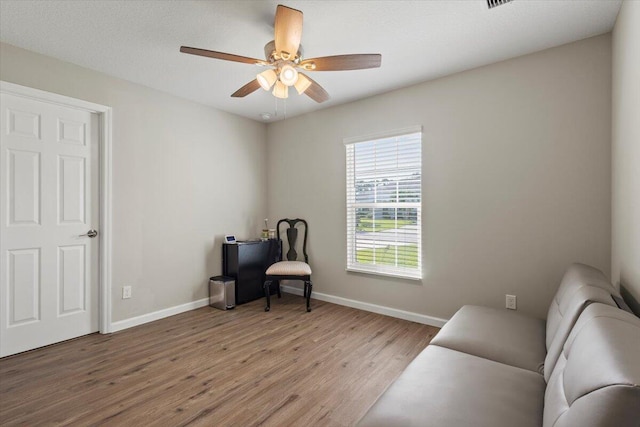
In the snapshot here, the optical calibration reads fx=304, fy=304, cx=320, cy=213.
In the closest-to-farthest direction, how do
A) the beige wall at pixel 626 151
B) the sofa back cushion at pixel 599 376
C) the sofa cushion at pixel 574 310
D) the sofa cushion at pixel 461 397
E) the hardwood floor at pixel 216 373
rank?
the sofa back cushion at pixel 599 376 < the sofa cushion at pixel 461 397 < the sofa cushion at pixel 574 310 < the beige wall at pixel 626 151 < the hardwood floor at pixel 216 373

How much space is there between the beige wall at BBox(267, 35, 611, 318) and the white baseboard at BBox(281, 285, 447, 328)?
0.07m

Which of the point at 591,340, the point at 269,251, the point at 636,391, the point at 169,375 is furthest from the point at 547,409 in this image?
the point at 269,251

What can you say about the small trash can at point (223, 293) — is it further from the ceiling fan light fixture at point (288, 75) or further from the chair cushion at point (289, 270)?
the ceiling fan light fixture at point (288, 75)

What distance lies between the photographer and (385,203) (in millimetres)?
3572

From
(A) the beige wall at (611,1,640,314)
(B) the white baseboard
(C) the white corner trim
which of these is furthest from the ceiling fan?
(C) the white corner trim

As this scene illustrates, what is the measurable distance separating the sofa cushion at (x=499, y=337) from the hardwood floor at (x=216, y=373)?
1.94ft

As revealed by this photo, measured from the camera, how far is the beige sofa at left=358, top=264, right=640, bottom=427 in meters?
0.79

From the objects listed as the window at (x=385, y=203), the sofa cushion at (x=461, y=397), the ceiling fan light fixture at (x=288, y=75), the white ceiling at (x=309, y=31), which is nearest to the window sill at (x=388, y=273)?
the window at (x=385, y=203)

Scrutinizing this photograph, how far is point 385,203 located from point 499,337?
1.93 m

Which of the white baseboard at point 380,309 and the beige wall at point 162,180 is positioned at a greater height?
the beige wall at point 162,180

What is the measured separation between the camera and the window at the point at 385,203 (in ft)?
11.0

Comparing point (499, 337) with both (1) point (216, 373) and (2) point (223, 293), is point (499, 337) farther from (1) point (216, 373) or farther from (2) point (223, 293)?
(2) point (223, 293)

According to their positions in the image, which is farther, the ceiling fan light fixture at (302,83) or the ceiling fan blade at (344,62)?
the ceiling fan light fixture at (302,83)

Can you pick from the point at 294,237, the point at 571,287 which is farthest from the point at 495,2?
the point at 294,237
